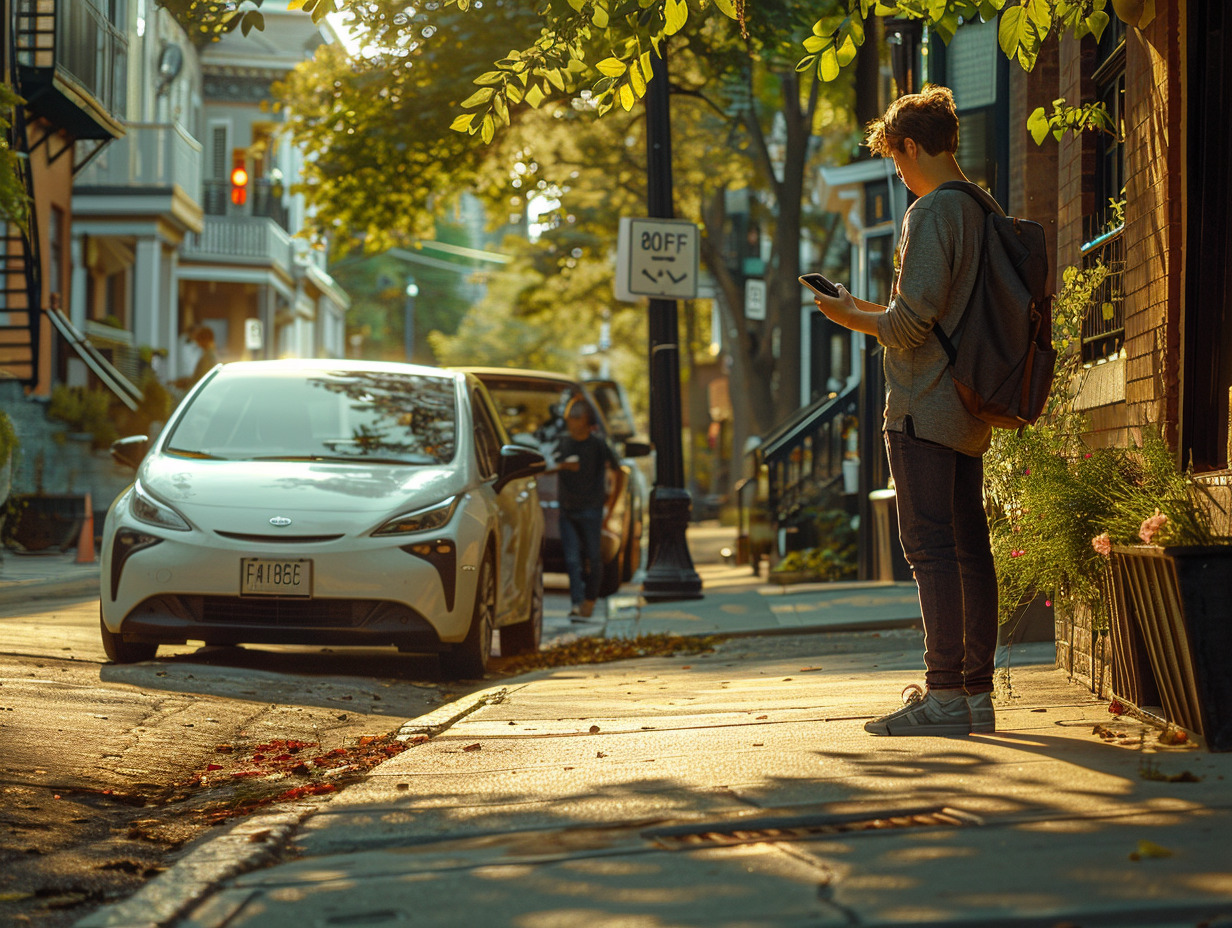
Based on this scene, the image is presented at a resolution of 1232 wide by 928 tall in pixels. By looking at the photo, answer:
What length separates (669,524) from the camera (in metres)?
13.7

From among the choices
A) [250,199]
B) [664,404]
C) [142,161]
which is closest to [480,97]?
[664,404]

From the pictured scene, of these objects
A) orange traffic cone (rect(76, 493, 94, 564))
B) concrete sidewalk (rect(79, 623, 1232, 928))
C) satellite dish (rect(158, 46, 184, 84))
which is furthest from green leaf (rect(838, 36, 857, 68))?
satellite dish (rect(158, 46, 184, 84))

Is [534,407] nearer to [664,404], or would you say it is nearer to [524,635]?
[664,404]

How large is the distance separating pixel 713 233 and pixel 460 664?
25997 millimetres

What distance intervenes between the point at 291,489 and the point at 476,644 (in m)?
1.20

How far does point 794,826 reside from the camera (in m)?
3.90

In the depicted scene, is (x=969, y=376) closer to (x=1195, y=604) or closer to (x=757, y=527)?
(x=1195, y=604)

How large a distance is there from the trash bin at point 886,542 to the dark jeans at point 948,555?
316 inches

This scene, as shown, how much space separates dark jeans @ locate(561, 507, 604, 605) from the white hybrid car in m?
4.03

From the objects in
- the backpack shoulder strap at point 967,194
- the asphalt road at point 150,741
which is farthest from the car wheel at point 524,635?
the backpack shoulder strap at point 967,194

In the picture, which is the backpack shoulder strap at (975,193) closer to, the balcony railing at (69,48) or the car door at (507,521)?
the car door at (507,521)

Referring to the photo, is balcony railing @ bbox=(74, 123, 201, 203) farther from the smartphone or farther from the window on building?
the smartphone

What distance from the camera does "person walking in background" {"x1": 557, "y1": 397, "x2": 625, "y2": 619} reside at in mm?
12867

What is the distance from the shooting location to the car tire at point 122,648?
793 centimetres
